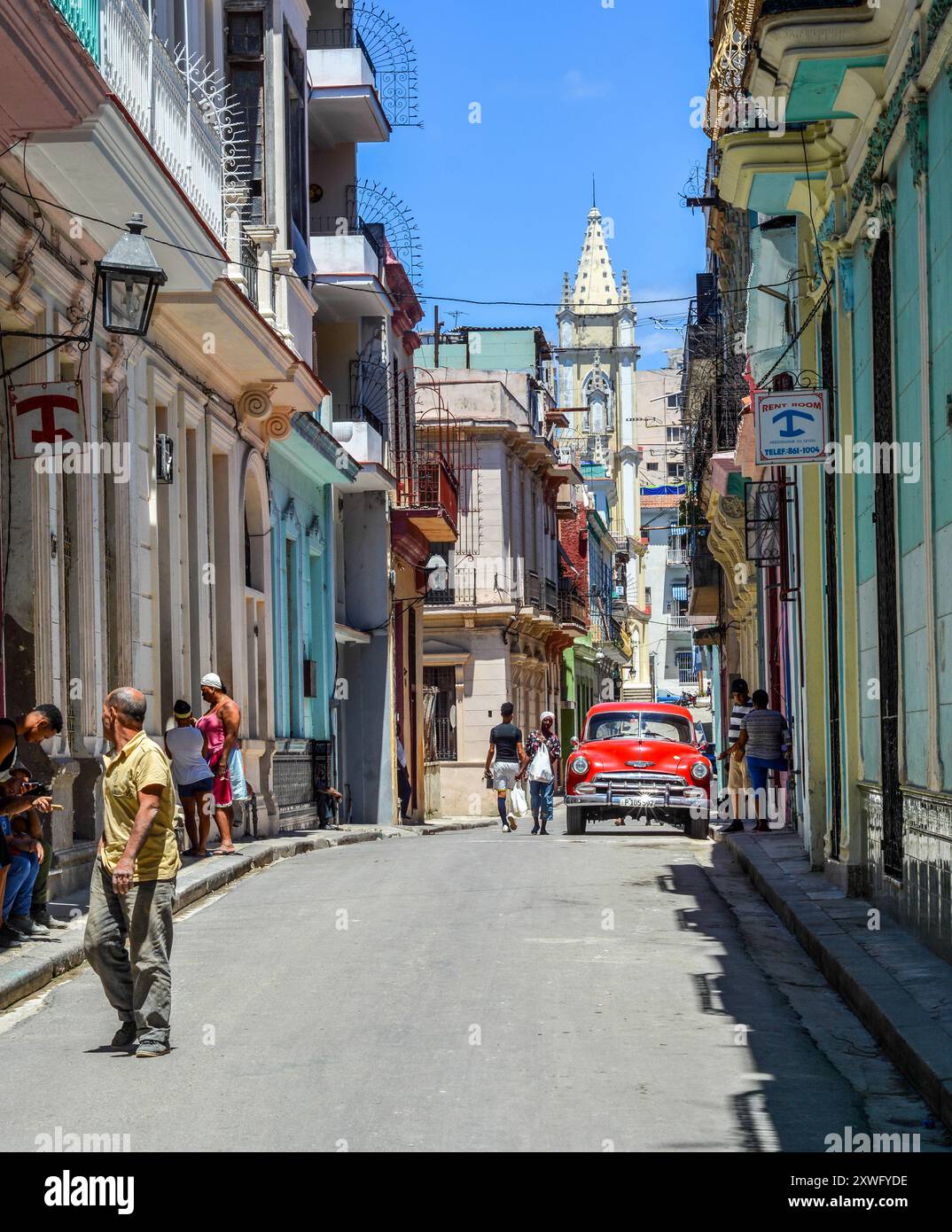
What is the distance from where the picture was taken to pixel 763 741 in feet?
65.5

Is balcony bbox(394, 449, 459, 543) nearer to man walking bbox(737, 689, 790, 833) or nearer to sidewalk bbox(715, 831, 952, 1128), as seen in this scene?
man walking bbox(737, 689, 790, 833)

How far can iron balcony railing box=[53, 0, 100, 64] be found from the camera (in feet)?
40.5

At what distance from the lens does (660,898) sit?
14188 mm

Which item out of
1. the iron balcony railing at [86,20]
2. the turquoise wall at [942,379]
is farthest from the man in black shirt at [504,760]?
the turquoise wall at [942,379]

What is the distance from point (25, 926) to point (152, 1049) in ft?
10.4

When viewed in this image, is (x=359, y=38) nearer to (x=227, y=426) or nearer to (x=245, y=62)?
(x=245, y=62)

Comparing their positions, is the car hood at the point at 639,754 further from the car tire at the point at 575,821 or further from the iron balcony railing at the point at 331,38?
the iron balcony railing at the point at 331,38

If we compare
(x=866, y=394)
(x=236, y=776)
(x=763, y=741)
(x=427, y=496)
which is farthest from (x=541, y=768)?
(x=866, y=394)

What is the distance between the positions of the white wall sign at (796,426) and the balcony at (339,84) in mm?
13321

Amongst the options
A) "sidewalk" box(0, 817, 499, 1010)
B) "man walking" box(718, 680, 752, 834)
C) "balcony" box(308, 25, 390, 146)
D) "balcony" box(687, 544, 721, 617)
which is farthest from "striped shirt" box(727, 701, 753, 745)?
"balcony" box(687, 544, 721, 617)

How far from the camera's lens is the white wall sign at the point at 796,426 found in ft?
47.3

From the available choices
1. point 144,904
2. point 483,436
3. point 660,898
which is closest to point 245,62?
point 660,898

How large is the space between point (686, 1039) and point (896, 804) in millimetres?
3691

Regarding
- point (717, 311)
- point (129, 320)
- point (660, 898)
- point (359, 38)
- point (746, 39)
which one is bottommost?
point (660, 898)
